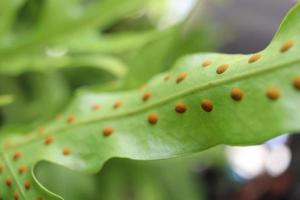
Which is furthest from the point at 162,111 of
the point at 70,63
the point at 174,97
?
the point at 70,63

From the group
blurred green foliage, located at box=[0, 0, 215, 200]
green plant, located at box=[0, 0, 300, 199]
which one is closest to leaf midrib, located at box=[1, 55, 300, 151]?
green plant, located at box=[0, 0, 300, 199]

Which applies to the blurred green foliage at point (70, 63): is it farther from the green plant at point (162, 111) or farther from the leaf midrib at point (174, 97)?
the leaf midrib at point (174, 97)

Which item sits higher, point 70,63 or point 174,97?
point 174,97

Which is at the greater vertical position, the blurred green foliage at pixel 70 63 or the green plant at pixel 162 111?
the green plant at pixel 162 111

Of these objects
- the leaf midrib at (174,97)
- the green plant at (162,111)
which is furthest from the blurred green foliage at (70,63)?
the leaf midrib at (174,97)

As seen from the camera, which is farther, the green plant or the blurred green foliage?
the blurred green foliage

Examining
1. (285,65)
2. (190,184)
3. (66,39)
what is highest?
(285,65)

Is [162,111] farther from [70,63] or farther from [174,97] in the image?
[70,63]

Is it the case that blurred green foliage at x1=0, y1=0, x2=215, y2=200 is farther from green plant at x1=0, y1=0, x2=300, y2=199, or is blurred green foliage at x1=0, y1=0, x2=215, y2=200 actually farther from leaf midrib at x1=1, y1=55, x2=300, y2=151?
leaf midrib at x1=1, y1=55, x2=300, y2=151

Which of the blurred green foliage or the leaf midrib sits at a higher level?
the leaf midrib

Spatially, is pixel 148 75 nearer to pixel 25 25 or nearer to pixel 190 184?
pixel 25 25

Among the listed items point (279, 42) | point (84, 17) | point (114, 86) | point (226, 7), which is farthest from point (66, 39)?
point (226, 7)
